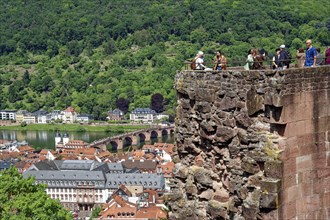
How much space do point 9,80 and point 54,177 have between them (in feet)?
274

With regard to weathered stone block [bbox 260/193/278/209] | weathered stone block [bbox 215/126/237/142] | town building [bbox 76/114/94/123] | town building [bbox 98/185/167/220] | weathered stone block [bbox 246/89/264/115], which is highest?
weathered stone block [bbox 246/89/264/115]

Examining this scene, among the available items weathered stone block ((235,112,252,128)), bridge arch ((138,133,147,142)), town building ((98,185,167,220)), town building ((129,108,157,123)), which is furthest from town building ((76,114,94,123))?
weathered stone block ((235,112,252,128))

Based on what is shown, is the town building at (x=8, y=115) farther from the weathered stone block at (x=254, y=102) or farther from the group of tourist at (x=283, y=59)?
the weathered stone block at (x=254, y=102)

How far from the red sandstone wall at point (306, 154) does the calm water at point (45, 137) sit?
86.6 meters

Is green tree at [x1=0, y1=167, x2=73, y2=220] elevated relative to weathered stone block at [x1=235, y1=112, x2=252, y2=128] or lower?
lower

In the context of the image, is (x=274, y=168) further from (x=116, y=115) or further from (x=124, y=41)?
(x=124, y=41)

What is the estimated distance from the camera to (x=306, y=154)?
319 inches

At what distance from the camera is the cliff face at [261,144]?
7887 mm

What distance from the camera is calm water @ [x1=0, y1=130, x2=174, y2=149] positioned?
321 feet

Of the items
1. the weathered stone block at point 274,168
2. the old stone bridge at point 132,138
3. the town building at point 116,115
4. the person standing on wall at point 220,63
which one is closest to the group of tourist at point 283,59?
the person standing on wall at point 220,63

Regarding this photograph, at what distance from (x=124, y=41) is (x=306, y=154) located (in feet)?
518

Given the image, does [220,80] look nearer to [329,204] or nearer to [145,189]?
[329,204]

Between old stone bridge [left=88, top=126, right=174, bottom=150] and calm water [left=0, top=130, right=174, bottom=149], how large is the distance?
3.87 feet

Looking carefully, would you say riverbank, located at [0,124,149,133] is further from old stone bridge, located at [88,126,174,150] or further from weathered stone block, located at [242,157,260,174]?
weathered stone block, located at [242,157,260,174]
